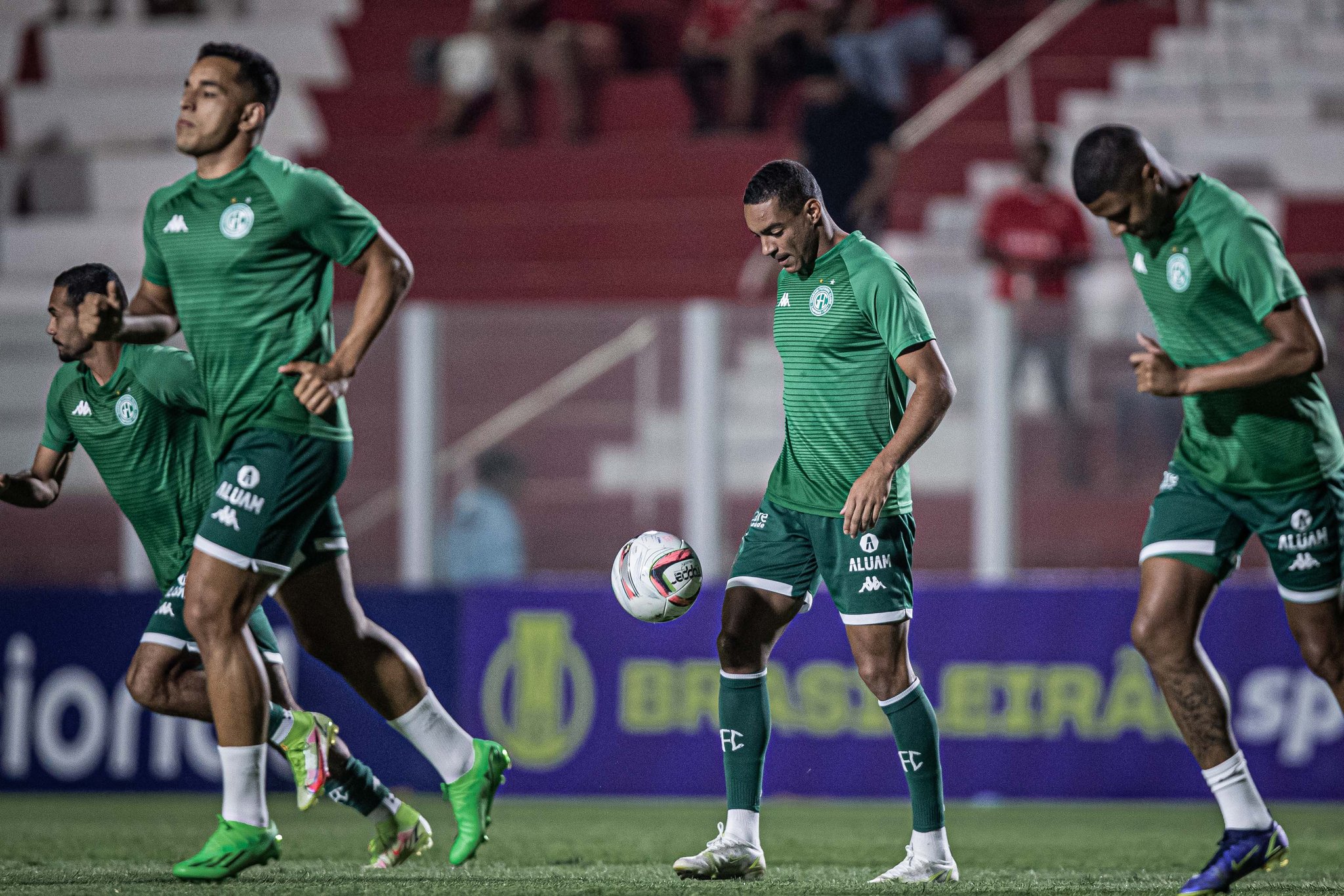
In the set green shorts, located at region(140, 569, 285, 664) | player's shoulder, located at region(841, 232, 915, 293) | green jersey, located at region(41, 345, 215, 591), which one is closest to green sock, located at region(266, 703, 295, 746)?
green shorts, located at region(140, 569, 285, 664)

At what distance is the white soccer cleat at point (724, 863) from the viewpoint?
5617mm

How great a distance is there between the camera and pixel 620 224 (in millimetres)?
15266

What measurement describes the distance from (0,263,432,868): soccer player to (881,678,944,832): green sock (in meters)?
1.65

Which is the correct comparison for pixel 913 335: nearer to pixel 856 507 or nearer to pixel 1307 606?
pixel 856 507

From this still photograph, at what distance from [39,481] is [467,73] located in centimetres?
1049

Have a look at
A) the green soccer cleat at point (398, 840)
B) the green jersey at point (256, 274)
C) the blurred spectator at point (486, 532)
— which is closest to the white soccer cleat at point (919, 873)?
the green soccer cleat at point (398, 840)

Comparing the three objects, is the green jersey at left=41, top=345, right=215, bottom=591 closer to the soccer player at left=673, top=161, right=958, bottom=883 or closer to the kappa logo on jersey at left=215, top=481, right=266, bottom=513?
the kappa logo on jersey at left=215, top=481, right=266, bottom=513

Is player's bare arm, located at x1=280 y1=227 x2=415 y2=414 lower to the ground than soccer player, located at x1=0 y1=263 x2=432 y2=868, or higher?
higher

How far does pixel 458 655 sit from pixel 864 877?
15.5 feet

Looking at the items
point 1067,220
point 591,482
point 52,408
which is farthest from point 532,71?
point 52,408

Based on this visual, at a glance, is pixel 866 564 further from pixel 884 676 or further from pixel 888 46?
pixel 888 46

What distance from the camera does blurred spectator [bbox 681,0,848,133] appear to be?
15.0 meters

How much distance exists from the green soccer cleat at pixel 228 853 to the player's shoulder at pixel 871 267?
8.07 feet

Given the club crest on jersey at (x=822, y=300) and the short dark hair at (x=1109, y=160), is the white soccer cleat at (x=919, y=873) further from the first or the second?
the short dark hair at (x=1109, y=160)
